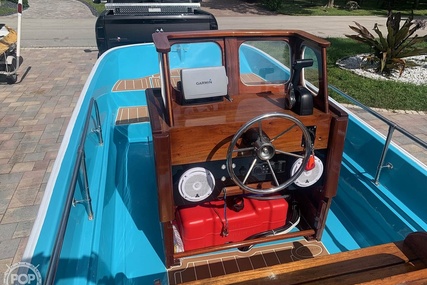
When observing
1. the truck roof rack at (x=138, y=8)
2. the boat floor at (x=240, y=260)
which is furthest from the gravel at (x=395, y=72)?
the boat floor at (x=240, y=260)

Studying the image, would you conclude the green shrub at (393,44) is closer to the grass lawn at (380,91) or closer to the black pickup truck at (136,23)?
the grass lawn at (380,91)

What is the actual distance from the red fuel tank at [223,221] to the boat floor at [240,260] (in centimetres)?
11

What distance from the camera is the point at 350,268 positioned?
1494 mm

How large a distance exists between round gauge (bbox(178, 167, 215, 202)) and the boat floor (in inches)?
22.0

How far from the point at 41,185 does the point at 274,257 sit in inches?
106

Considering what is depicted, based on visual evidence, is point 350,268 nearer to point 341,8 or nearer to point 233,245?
point 233,245

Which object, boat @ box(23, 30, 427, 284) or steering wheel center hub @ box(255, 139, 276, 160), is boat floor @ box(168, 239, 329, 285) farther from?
steering wheel center hub @ box(255, 139, 276, 160)

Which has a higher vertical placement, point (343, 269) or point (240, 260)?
point (343, 269)

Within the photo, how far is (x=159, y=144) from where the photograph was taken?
1.75 meters

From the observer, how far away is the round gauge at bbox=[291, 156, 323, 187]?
2.04 m

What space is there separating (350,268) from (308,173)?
2.24 feet

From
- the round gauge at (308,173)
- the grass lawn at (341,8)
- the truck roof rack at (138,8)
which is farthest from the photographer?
the grass lawn at (341,8)

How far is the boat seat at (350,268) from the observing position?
1.42 metres

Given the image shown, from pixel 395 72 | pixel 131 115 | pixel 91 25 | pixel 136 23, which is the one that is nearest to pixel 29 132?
pixel 131 115
